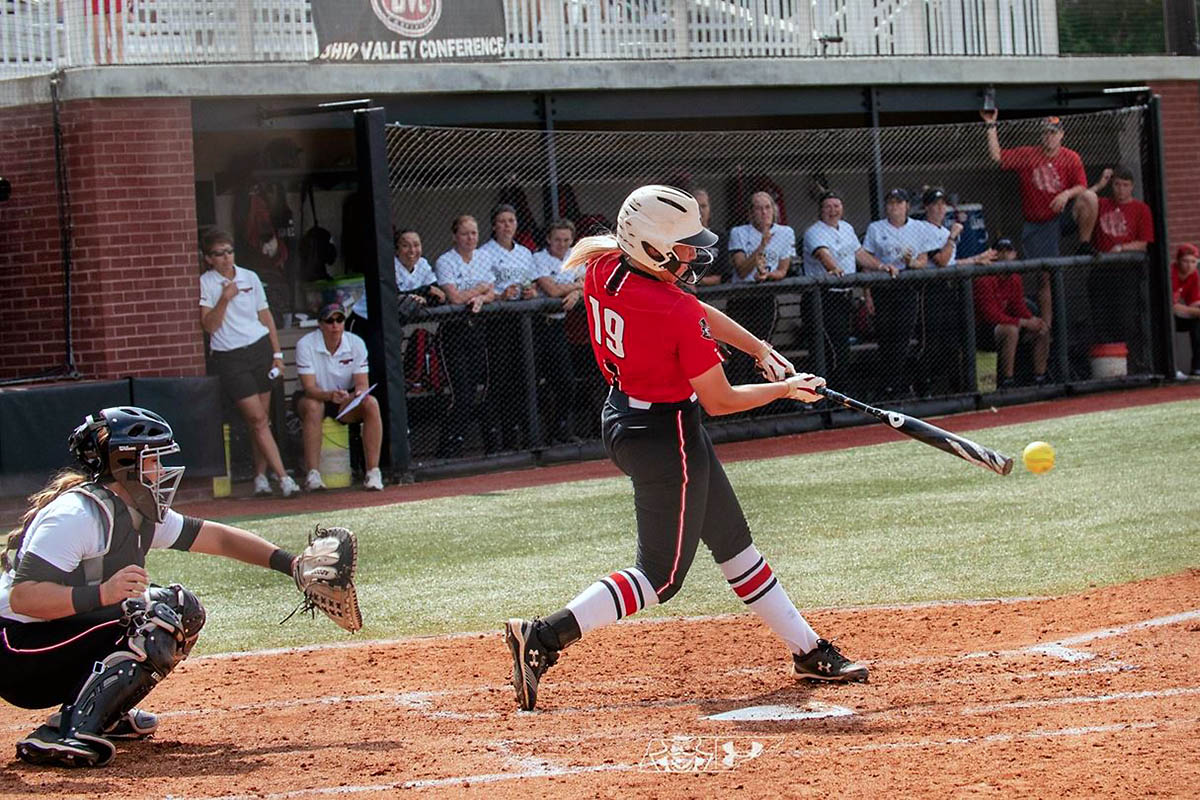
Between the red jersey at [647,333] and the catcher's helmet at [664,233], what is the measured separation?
80 mm

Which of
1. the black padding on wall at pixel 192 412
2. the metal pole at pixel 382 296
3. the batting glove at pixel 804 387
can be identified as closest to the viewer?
the batting glove at pixel 804 387

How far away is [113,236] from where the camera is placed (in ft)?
→ 39.7

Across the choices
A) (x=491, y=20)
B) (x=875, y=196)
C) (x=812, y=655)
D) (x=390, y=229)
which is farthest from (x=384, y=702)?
(x=875, y=196)

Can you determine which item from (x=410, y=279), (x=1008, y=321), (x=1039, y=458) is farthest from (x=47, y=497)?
(x=1008, y=321)

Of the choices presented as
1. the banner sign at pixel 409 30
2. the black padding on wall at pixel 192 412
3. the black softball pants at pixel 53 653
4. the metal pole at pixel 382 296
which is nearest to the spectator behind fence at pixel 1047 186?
the banner sign at pixel 409 30

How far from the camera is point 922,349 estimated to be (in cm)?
1466

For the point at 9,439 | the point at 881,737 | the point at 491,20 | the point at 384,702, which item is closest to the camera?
the point at 881,737

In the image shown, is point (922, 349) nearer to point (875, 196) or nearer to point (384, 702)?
point (875, 196)

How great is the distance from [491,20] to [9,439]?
217 inches

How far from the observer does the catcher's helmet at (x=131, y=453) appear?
4930 mm

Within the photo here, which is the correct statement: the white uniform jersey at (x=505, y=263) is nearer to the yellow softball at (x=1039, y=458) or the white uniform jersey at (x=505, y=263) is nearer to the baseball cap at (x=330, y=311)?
the baseball cap at (x=330, y=311)

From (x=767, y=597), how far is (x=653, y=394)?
34.8 inches

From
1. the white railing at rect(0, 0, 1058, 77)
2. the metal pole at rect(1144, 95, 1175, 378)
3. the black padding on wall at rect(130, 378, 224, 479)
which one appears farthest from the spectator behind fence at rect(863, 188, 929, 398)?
the black padding on wall at rect(130, 378, 224, 479)

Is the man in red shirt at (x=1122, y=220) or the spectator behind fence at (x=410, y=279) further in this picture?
the man in red shirt at (x=1122, y=220)
